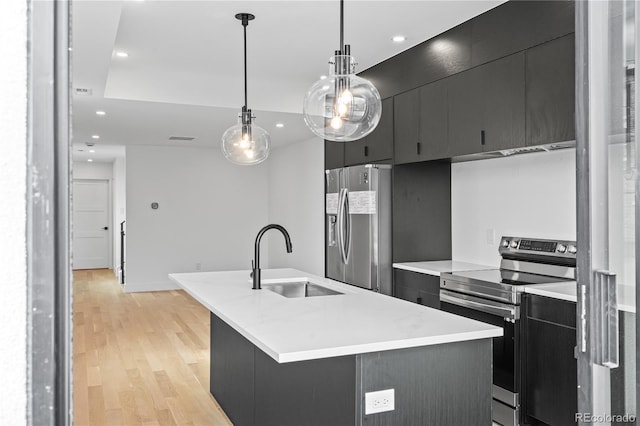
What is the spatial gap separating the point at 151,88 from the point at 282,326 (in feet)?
12.3

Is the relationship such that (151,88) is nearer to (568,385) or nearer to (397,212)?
(397,212)

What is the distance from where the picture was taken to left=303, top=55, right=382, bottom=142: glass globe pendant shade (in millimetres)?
2400

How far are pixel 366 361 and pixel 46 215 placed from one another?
1.49m

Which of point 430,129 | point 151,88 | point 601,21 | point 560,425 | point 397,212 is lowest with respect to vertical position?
point 560,425

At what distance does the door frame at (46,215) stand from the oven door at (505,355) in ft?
9.59

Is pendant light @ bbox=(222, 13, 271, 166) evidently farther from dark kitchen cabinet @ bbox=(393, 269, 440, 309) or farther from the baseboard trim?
the baseboard trim

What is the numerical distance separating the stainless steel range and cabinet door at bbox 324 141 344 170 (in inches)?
83.7

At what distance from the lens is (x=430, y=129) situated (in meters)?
4.25

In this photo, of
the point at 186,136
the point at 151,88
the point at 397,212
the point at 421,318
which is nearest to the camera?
the point at 421,318

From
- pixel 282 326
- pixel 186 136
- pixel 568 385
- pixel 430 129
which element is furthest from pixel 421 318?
pixel 186 136

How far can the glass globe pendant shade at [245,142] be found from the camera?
3475mm

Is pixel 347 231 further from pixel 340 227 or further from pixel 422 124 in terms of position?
pixel 422 124

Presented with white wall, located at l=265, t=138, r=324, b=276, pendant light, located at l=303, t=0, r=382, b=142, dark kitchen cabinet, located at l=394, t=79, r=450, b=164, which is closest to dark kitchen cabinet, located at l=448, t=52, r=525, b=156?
dark kitchen cabinet, located at l=394, t=79, r=450, b=164

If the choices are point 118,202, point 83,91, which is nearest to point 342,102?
point 83,91
